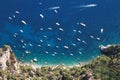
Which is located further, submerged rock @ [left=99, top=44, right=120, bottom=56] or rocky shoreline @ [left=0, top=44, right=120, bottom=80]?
submerged rock @ [left=99, top=44, right=120, bottom=56]

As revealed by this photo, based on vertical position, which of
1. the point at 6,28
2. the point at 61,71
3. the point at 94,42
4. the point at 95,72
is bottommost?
the point at 95,72

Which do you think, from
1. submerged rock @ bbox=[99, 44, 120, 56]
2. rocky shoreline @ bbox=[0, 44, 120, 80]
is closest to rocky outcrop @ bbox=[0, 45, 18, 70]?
rocky shoreline @ bbox=[0, 44, 120, 80]

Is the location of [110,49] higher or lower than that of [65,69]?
higher

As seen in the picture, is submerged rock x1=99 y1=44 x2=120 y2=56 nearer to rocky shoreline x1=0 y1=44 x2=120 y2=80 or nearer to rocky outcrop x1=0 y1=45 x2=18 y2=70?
rocky shoreline x1=0 y1=44 x2=120 y2=80

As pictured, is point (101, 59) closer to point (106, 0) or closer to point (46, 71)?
point (46, 71)

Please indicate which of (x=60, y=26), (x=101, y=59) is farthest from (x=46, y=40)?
Result: (x=101, y=59)

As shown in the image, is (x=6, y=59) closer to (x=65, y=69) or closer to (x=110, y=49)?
(x=65, y=69)

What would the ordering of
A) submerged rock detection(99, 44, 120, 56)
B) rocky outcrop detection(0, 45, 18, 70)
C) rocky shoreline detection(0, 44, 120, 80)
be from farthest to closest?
1. submerged rock detection(99, 44, 120, 56)
2. rocky outcrop detection(0, 45, 18, 70)
3. rocky shoreline detection(0, 44, 120, 80)

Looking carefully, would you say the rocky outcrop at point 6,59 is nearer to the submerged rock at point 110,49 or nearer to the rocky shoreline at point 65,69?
the rocky shoreline at point 65,69

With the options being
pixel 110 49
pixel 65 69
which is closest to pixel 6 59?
pixel 65 69
